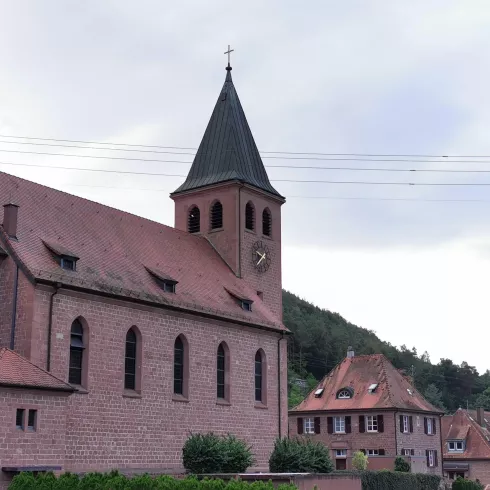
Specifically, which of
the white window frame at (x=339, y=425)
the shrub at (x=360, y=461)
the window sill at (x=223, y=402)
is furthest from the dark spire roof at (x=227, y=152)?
the white window frame at (x=339, y=425)

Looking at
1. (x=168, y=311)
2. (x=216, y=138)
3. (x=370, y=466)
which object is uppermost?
(x=216, y=138)

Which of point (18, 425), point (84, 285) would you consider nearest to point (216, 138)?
point (84, 285)

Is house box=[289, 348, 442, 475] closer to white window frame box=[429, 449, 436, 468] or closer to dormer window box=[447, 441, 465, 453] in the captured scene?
white window frame box=[429, 449, 436, 468]

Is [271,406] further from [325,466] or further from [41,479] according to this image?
[41,479]

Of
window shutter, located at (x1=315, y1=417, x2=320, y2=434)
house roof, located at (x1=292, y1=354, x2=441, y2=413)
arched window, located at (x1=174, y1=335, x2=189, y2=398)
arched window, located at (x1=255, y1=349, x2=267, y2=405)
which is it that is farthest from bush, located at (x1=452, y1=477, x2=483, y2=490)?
arched window, located at (x1=174, y1=335, x2=189, y2=398)

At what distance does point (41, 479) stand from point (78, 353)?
7624 millimetres

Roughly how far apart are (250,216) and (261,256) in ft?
7.51

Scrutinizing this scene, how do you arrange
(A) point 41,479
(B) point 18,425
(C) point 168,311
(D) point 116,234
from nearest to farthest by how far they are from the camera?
1. (A) point 41,479
2. (B) point 18,425
3. (C) point 168,311
4. (D) point 116,234

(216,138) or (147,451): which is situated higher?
(216,138)

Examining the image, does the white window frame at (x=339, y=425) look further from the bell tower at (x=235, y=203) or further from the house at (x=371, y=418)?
the bell tower at (x=235, y=203)

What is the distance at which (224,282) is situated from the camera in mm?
40812

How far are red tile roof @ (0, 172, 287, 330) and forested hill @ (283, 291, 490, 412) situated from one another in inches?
2893

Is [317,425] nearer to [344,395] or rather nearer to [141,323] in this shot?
[344,395]

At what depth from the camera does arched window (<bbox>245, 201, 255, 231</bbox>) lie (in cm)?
4475
